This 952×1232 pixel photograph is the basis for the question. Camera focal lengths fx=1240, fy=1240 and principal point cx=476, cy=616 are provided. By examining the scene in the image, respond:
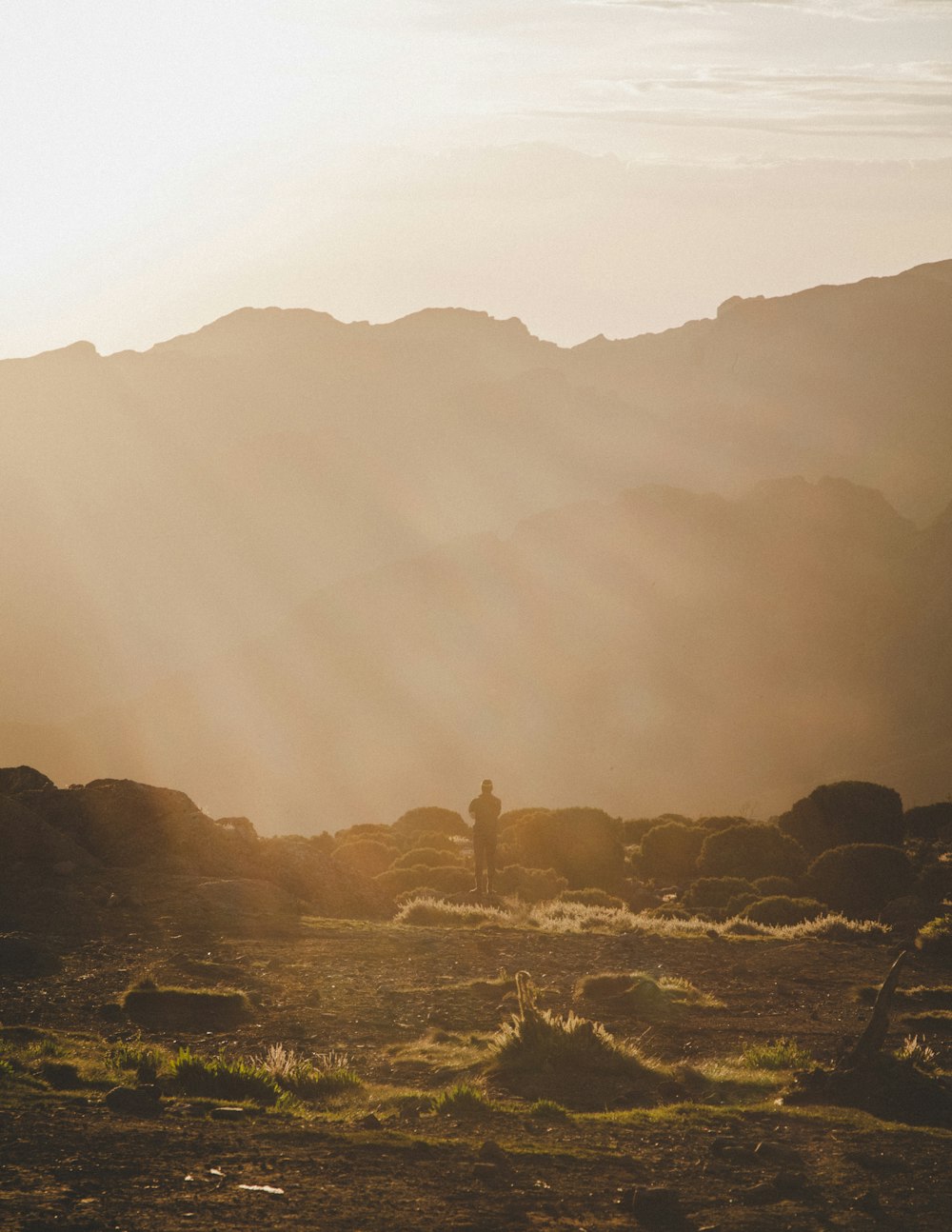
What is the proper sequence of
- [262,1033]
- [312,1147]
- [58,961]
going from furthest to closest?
[58,961] → [262,1033] → [312,1147]

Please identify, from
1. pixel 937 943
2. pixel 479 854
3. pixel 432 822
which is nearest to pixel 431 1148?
pixel 937 943

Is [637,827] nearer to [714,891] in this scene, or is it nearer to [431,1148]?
[714,891]

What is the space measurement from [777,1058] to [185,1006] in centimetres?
507

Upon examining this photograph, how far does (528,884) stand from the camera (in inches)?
997

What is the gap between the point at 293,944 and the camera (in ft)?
47.8

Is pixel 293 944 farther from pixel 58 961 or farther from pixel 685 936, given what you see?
pixel 685 936

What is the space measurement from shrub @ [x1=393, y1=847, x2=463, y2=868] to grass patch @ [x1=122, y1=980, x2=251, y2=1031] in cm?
1652

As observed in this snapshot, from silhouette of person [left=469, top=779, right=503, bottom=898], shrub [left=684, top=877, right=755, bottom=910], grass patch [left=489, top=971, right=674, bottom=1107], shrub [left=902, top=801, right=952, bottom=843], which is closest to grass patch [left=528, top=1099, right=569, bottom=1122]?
grass patch [left=489, top=971, right=674, bottom=1107]

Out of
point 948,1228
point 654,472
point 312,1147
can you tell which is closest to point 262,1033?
point 312,1147

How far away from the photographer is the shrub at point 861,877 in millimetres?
25250

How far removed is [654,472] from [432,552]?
177ft

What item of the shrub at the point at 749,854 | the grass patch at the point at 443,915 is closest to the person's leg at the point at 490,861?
the grass patch at the point at 443,915

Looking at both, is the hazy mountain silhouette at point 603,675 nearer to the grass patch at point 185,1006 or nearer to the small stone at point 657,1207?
the grass patch at point 185,1006

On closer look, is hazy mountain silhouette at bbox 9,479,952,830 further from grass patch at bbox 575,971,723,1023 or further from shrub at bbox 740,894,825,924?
grass patch at bbox 575,971,723,1023
